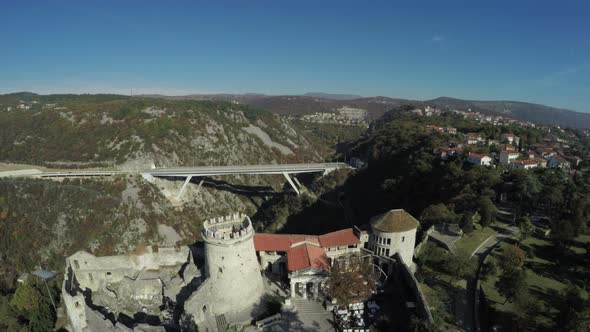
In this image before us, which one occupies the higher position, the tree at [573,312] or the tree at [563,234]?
the tree at [563,234]

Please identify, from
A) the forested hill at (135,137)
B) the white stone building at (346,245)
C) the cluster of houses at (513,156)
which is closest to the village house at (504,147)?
the cluster of houses at (513,156)

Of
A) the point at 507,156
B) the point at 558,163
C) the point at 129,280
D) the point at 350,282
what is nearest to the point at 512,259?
the point at 350,282

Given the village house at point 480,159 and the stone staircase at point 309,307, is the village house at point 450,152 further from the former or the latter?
the stone staircase at point 309,307

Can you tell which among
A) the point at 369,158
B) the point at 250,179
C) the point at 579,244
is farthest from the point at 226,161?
the point at 579,244

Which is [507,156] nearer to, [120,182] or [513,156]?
[513,156]

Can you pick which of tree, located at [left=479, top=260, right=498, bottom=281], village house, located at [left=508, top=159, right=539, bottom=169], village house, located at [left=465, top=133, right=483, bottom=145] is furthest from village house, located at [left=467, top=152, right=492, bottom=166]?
tree, located at [left=479, top=260, right=498, bottom=281]

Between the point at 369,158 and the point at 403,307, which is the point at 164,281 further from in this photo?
the point at 369,158
